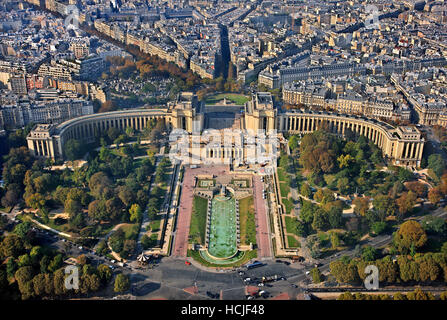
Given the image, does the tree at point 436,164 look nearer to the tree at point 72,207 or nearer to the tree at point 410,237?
the tree at point 410,237

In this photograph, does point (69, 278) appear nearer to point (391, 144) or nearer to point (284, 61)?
point (391, 144)

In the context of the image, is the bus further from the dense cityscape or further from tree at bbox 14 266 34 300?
tree at bbox 14 266 34 300

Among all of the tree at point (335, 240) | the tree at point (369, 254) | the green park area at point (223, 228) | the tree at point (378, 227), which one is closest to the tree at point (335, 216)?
the tree at point (335, 240)

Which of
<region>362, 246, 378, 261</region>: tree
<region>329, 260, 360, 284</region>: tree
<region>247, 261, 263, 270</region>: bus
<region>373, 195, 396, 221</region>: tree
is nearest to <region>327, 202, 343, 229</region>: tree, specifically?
<region>373, 195, 396, 221</region>: tree

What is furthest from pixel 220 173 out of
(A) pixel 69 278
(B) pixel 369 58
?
(B) pixel 369 58

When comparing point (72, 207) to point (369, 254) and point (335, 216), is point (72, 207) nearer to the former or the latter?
point (335, 216)

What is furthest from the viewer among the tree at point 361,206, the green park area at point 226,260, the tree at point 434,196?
the tree at point 434,196

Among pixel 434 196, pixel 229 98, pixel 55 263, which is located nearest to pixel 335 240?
pixel 434 196
